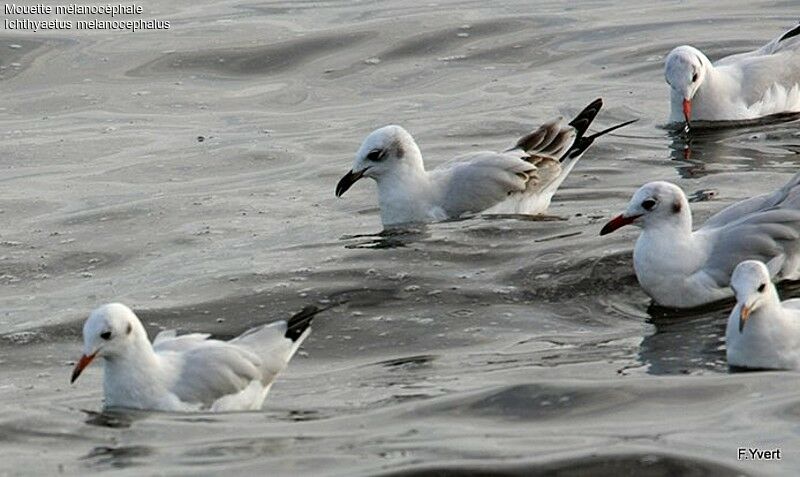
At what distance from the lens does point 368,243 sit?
1201 centimetres

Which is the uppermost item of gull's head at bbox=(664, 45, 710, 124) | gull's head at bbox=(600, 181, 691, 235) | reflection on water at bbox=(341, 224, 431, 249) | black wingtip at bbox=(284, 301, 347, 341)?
gull's head at bbox=(664, 45, 710, 124)

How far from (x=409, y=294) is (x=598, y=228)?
173 cm

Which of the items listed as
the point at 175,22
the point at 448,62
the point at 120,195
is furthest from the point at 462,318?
the point at 175,22

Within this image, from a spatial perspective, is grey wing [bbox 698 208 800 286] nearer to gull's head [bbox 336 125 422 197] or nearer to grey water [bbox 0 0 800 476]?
grey water [bbox 0 0 800 476]

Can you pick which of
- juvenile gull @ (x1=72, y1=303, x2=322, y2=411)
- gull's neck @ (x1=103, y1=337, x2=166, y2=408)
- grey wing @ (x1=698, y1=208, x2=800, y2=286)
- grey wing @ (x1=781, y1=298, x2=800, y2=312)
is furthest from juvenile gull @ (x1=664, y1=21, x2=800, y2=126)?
gull's neck @ (x1=103, y1=337, x2=166, y2=408)

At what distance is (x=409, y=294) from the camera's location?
34.9 ft

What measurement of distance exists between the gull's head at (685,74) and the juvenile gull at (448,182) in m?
2.58

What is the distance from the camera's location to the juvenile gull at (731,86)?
1513 centimetres

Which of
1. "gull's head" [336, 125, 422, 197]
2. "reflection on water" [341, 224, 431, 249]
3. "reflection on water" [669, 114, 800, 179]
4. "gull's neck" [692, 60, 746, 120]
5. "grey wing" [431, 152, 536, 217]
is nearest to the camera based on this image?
"reflection on water" [341, 224, 431, 249]

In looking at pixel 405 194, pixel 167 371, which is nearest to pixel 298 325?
pixel 167 371

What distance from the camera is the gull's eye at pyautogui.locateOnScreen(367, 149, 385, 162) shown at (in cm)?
1271

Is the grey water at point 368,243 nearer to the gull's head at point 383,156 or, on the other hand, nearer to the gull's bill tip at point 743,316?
the gull's bill tip at point 743,316

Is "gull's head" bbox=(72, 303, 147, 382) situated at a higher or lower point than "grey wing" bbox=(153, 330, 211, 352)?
higher

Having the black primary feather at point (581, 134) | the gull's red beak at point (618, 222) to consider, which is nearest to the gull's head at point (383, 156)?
the black primary feather at point (581, 134)
